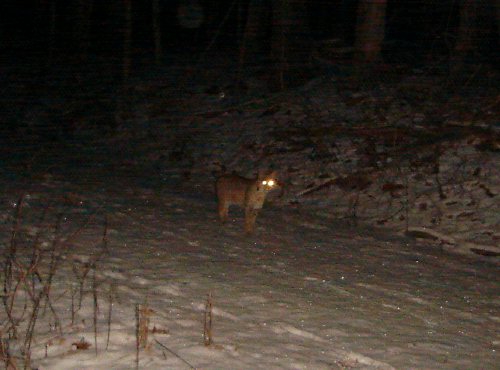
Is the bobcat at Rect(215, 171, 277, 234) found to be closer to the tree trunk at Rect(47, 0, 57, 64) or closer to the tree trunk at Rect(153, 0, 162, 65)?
the tree trunk at Rect(153, 0, 162, 65)

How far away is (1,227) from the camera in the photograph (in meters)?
10.6

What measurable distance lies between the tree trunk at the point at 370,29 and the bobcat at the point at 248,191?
401 inches

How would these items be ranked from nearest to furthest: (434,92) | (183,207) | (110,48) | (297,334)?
(297,334) → (183,207) → (434,92) → (110,48)

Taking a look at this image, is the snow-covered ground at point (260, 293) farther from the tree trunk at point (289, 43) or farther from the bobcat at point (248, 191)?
the tree trunk at point (289, 43)

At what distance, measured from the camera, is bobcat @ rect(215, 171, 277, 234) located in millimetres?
11165

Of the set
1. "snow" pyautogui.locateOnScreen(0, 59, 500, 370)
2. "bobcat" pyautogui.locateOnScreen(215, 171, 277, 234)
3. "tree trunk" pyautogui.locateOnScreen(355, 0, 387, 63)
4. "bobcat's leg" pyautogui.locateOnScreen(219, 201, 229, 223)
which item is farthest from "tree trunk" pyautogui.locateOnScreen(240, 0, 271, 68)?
"bobcat" pyautogui.locateOnScreen(215, 171, 277, 234)

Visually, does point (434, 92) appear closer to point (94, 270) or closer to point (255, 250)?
point (255, 250)

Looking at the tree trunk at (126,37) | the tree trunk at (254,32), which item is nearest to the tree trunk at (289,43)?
the tree trunk at (254,32)

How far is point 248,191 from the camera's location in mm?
11328

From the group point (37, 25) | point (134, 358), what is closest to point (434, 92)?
point (134, 358)

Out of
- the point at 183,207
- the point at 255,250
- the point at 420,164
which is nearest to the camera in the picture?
the point at 255,250

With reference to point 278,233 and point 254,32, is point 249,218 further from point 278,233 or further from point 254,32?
point 254,32

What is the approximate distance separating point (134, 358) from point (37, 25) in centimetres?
3281

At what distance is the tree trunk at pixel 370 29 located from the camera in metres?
19.9
